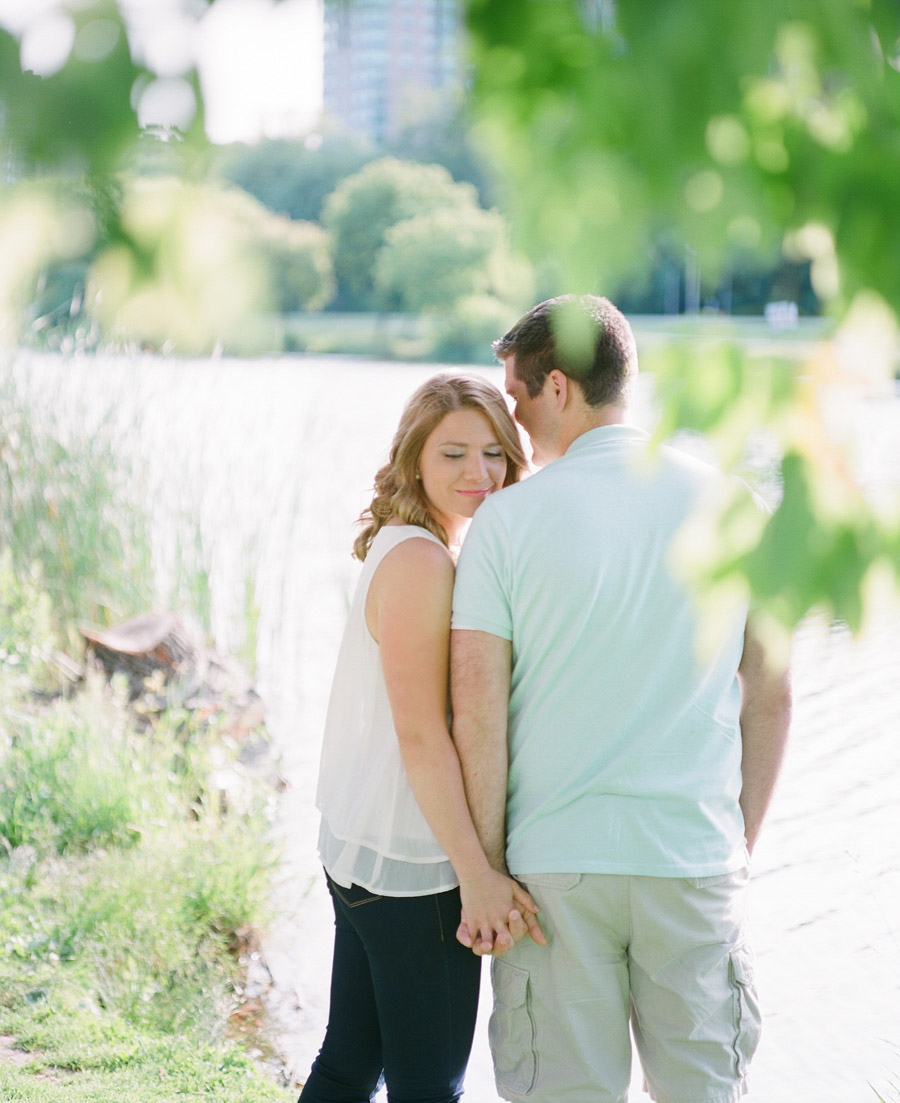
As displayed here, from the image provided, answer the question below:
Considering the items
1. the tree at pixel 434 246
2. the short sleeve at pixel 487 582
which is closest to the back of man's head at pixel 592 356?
the short sleeve at pixel 487 582

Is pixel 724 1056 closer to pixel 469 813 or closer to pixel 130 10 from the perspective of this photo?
pixel 469 813

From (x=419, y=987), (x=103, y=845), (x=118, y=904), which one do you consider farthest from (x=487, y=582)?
(x=103, y=845)

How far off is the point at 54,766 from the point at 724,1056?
3.38m

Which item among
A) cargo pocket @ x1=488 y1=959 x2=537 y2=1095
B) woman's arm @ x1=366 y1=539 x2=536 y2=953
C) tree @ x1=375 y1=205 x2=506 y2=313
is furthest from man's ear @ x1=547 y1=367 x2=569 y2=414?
tree @ x1=375 y1=205 x2=506 y2=313

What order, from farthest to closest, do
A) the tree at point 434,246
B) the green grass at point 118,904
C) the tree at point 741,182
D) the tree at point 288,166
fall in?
the tree at point 434,246, the green grass at point 118,904, the tree at point 288,166, the tree at point 741,182

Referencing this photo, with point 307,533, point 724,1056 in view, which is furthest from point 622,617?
point 307,533

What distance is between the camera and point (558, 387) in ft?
7.77

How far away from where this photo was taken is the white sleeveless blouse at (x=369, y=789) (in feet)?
7.39

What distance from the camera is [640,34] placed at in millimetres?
837

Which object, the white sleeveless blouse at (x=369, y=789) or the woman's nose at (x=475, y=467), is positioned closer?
the white sleeveless blouse at (x=369, y=789)

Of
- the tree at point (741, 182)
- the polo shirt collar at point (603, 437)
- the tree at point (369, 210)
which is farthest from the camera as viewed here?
the tree at point (369, 210)

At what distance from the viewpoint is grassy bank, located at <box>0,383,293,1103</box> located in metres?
3.48

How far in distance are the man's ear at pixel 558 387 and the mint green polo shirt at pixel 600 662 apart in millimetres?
189

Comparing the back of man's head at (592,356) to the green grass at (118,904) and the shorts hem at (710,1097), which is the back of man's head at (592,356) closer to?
the shorts hem at (710,1097)
